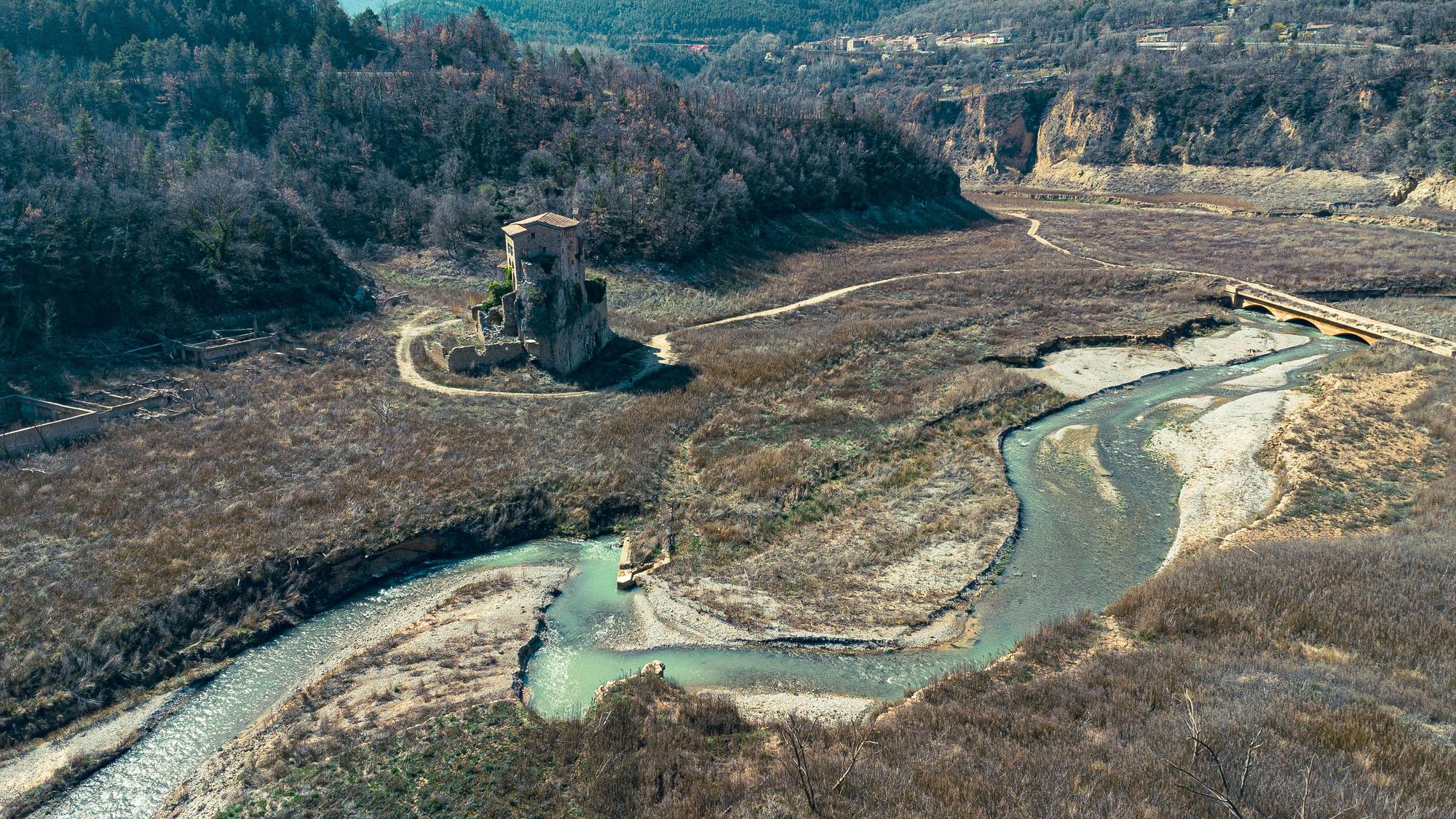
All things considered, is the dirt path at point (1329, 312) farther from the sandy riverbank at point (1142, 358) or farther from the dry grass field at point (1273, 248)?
the sandy riverbank at point (1142, 358)

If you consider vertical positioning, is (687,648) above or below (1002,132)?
below

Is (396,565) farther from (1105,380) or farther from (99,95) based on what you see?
(99,95)

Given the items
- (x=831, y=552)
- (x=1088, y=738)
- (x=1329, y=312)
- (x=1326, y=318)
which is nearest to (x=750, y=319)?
(x=831, y=552)

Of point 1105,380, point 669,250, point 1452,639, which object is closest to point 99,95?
point 669,250

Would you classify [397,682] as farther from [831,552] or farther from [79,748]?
[831,552]

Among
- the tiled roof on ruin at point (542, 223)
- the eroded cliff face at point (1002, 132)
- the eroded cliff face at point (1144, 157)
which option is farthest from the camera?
the eroded cliff face at point (1002, 132)

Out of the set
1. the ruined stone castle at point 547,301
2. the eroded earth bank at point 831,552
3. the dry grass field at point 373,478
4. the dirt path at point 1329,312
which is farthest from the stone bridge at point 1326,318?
the ruined stone castle at point 547,301
